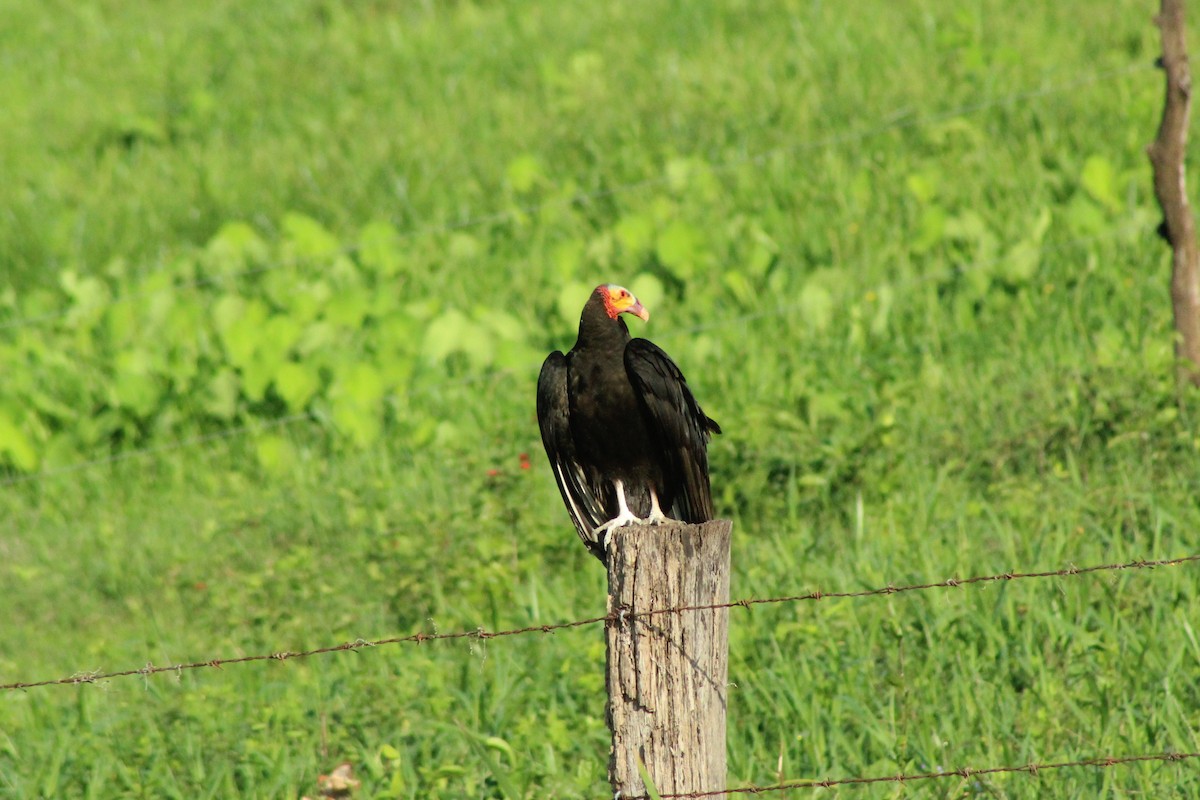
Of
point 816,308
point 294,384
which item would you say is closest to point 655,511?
point 816,308

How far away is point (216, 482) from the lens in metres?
6.63

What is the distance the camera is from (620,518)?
388 centimetres

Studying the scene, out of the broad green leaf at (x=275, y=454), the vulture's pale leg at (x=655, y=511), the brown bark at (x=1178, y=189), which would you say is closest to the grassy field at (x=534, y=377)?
the broad green leaf at (x=275, y=454)

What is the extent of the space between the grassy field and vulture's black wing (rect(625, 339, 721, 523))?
715mm

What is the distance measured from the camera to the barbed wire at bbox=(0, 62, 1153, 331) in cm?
786

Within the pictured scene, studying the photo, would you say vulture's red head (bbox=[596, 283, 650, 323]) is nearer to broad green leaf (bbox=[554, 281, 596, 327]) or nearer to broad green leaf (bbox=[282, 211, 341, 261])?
broad green leaf (bbox=[554, 281, 596, 327])

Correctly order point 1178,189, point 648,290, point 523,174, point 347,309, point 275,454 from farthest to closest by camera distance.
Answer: point 523,174
point 347,309
point 648,290
point 275,454
point 1178,189

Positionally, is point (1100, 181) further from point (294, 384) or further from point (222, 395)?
point (222, 395)

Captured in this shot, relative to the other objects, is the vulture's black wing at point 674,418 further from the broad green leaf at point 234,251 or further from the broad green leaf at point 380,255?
the broad green leaf at point 234,251

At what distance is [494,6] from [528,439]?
6774 mm

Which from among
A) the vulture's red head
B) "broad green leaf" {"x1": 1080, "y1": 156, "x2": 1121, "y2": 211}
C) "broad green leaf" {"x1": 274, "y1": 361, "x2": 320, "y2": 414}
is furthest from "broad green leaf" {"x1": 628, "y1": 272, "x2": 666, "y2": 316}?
the vulture's red head

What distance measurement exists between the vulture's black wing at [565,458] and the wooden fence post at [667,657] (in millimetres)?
1018

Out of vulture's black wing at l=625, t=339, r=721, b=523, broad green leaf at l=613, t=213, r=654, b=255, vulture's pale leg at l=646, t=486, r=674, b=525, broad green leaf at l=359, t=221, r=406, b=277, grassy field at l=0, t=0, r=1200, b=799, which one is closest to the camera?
vulture's black wing at l=625, t=339, r=721, b=523

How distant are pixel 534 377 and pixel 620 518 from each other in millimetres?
2913
